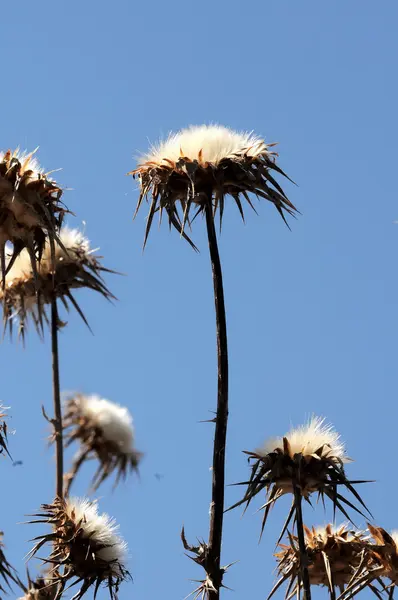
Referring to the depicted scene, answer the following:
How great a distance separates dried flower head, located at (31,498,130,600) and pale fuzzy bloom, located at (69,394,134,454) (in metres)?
6.00

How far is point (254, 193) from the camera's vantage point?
13594 mm

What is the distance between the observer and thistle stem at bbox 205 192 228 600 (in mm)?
12672

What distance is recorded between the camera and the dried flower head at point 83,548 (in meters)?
14.3

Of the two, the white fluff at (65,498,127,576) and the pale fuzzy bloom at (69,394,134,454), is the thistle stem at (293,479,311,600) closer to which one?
the white fluff at (65,498,127,576)

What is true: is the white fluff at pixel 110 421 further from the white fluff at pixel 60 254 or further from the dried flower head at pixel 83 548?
the dried flower head at pixel 83 548

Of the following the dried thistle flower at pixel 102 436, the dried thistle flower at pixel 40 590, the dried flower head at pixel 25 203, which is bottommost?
the dried thistle flower at pixel 40 590

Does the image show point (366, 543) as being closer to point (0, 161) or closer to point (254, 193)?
point (254, 193)

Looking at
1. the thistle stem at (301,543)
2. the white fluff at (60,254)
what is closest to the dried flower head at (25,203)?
the thistle stem at (301,543)

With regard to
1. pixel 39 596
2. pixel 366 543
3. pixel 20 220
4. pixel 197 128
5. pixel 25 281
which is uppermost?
pixel 25 281

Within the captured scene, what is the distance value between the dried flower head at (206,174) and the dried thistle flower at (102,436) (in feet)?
24.2

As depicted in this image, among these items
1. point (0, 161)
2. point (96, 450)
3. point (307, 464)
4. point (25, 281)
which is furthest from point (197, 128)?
point (96, 450)

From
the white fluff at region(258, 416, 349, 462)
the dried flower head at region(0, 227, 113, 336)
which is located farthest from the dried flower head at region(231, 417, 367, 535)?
the dried flower head at region(0, 227, 113, 336)

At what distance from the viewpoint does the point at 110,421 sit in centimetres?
2072

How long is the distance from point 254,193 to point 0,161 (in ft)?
7.45
